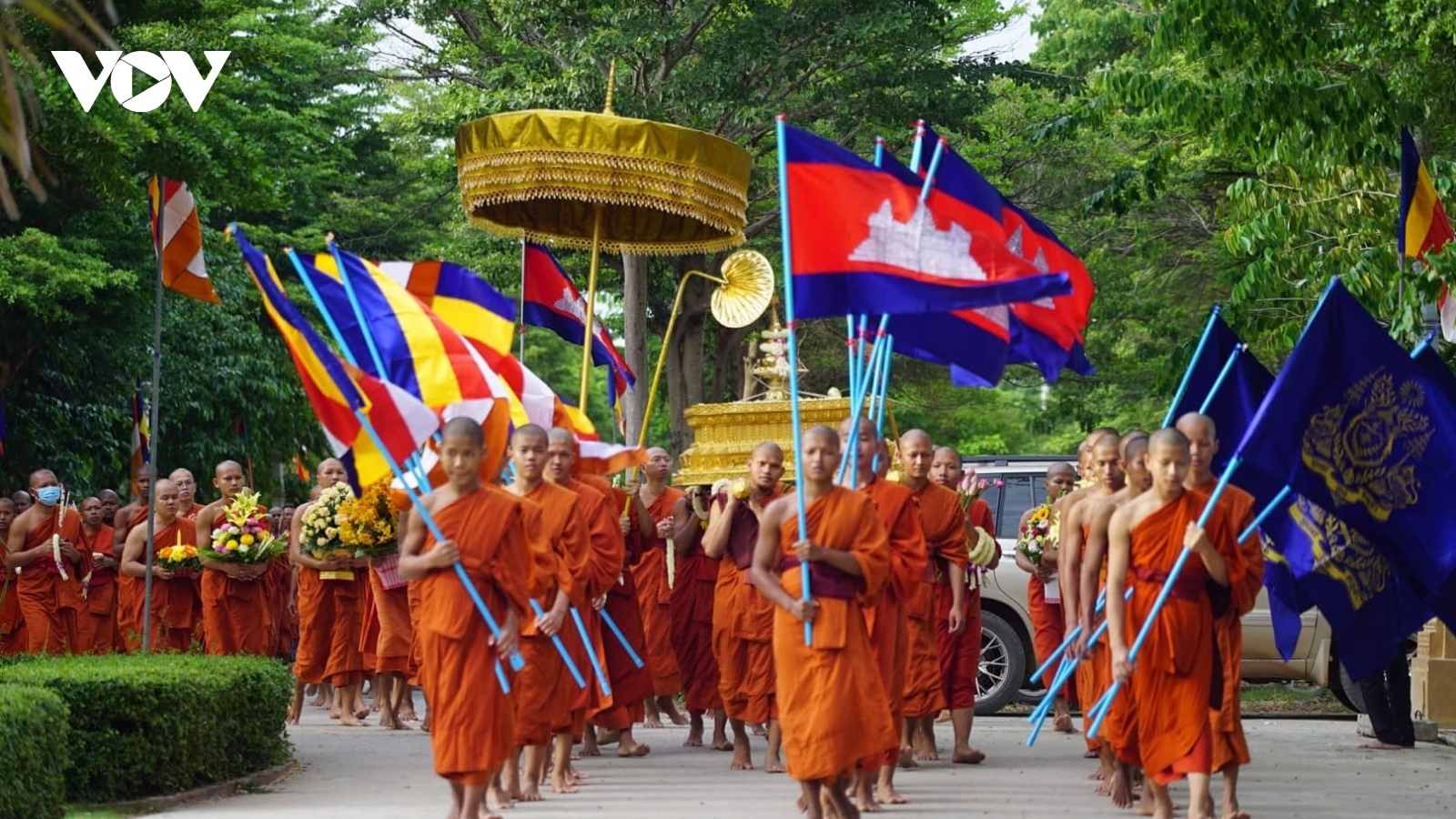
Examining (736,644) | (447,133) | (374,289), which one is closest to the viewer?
(374,289)

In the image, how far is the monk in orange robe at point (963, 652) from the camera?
12.2 metres

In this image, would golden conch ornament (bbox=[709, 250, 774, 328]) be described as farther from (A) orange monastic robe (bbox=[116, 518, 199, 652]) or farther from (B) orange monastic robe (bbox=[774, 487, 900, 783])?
(B) orange monastic robe (bbox=[774, 487, 900, 783])

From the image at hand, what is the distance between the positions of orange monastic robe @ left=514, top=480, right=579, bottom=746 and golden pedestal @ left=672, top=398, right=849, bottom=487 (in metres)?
4.52

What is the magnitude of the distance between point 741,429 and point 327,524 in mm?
3163

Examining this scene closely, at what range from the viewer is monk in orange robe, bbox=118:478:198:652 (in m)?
15.2

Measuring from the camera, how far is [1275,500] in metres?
9.36

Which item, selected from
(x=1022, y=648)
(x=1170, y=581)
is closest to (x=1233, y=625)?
(x=1170, y=581)

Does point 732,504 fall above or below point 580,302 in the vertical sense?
below

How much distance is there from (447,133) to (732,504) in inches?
569

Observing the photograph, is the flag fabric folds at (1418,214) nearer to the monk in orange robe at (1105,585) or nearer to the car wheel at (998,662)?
the monk in orange robe at (1105,585)


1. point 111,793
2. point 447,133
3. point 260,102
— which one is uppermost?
point 260,102

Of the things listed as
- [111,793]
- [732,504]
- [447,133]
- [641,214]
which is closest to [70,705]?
[111,793]

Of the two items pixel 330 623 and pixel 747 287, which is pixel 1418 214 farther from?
pixel 330 623

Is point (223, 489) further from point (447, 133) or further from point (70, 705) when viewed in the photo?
point (447, 133)
